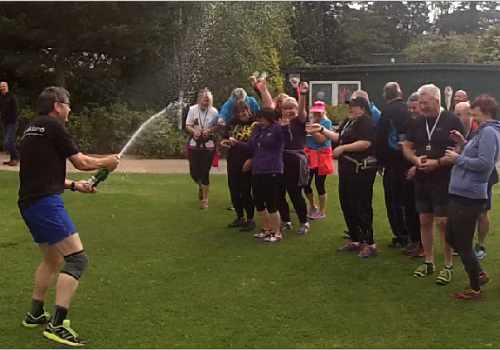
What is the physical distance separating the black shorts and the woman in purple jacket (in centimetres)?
191

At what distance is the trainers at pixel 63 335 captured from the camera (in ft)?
15.5

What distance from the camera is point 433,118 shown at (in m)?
6.26

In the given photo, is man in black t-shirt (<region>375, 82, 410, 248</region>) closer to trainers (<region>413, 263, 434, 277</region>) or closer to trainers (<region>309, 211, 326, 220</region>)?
trainers (<region>413, 263, 434, 277</region>)

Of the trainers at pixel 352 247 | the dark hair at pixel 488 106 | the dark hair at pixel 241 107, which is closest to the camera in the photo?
the dark hair at pixel 488 106

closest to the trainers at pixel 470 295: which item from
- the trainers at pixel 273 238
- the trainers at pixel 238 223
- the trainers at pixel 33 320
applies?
the trainers at pixel 273 238

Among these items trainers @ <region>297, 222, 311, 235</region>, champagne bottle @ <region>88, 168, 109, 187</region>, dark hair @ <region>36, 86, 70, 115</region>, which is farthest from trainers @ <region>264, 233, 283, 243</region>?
dark hair @ <region>36, 86, 70, 115</region>

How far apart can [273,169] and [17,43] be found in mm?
14752

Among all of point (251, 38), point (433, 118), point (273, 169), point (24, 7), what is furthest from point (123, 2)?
point (433, 118)

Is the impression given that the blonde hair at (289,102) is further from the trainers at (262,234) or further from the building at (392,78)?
the building at (392,78)

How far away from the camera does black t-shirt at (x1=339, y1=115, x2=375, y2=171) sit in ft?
23.1

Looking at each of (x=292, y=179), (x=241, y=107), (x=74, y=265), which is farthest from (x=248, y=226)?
(x=74, y=265)

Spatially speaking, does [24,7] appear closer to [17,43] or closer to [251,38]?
[17,43]

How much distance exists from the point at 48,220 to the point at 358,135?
356 centimetres

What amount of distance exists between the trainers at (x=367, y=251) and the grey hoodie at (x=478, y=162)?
6.03 feet
